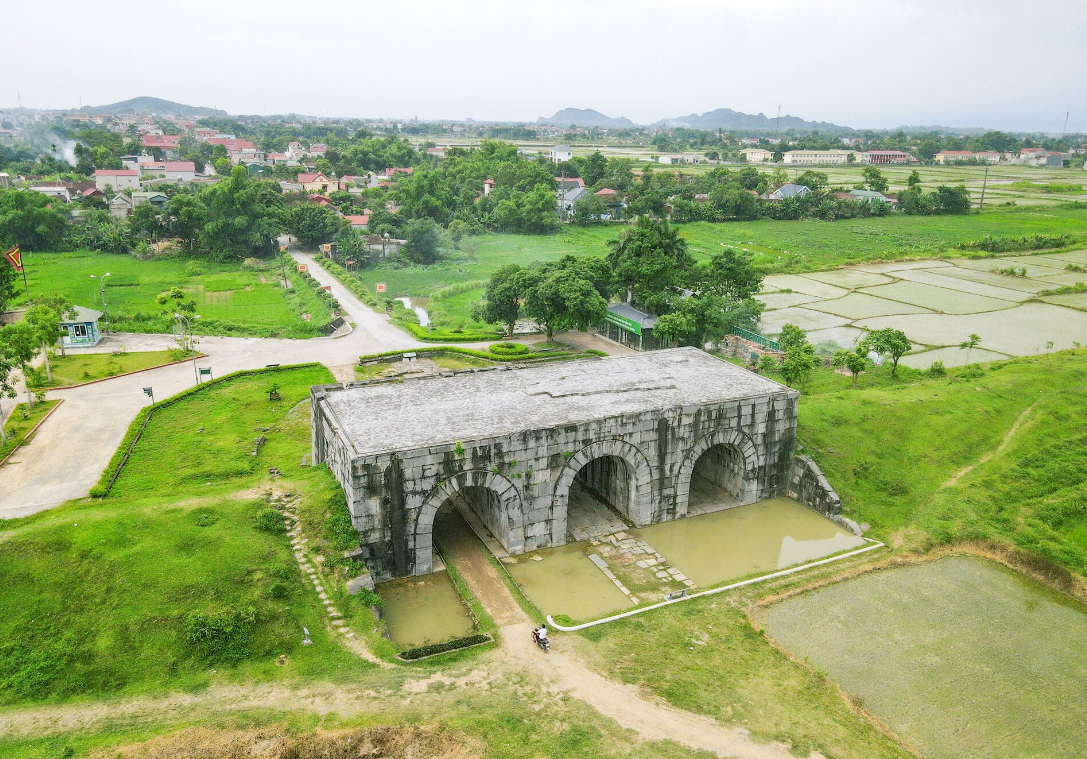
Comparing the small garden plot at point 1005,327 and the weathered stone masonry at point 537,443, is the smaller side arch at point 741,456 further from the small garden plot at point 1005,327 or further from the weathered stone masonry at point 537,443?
the small garden plot at point 1005,327

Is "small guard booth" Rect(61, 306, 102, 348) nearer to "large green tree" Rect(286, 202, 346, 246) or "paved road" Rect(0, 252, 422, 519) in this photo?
"paved road" Rect(0, 252, 422, 519)

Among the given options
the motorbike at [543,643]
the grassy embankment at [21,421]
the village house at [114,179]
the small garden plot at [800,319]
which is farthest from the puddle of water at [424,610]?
the village house at [114,179]

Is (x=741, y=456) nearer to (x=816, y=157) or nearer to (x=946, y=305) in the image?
(x=946, y=305)

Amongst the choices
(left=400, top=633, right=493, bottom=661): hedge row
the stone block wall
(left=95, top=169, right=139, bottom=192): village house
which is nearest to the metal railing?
the stone block wall

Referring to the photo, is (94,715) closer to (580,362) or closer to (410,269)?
(580,362)

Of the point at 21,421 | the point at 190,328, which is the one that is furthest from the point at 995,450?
the point at 190,328

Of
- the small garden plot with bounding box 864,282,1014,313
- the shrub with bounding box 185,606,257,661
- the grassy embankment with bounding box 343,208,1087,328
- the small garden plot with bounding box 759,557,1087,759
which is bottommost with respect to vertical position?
the small garden plot with bounding box 759,557,1087,759
